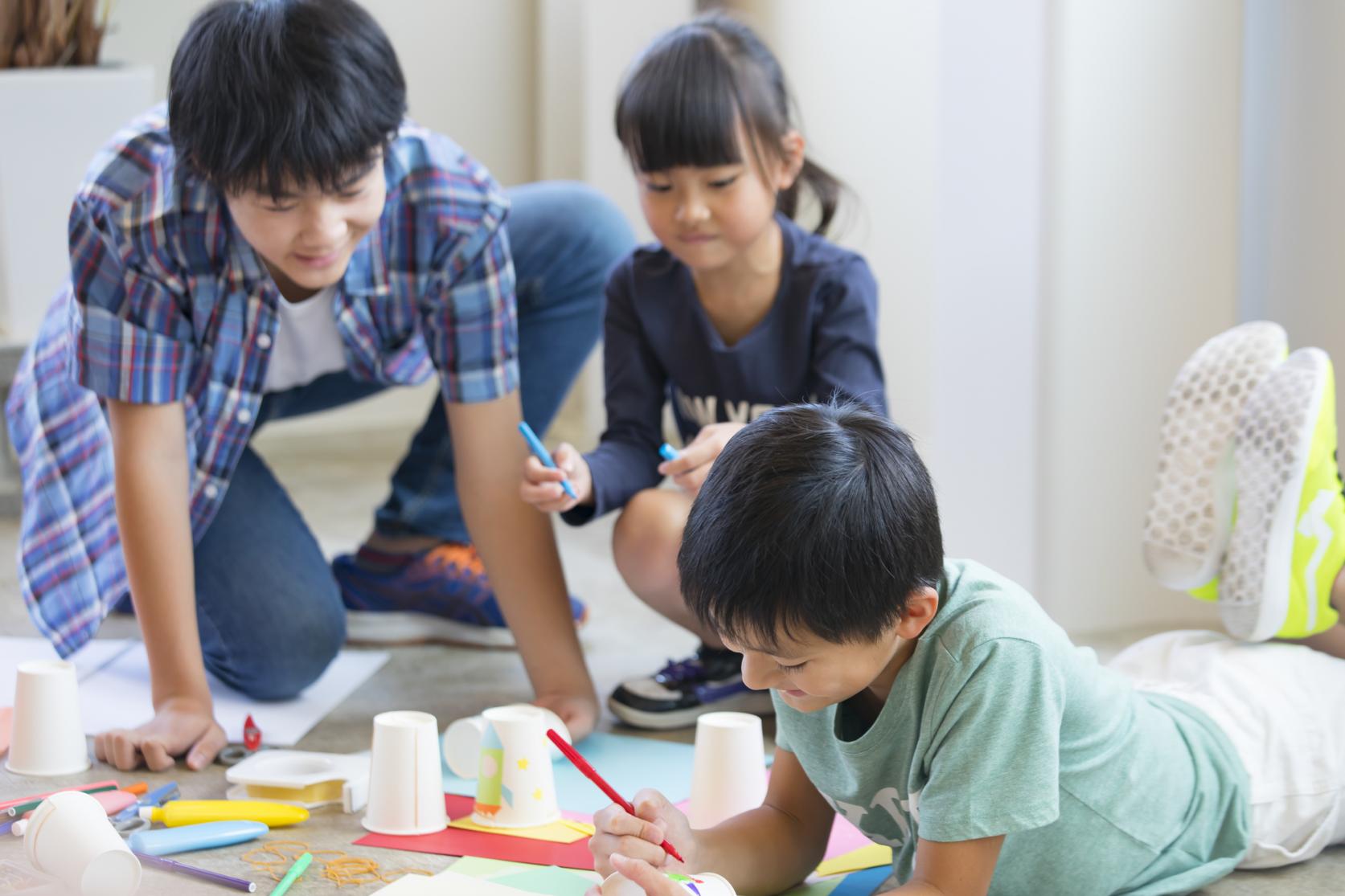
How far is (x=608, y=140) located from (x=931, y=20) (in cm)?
77

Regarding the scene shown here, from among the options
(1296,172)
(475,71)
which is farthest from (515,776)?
(475,71)

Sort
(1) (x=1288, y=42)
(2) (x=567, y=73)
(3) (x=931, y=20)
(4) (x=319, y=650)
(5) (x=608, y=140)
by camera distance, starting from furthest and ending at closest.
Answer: (2) (x=567, y=73)
(5) (x=608, y=140)
(3) (x=931, y=20)
(1) (x=1288, y=42)
(4) (x=319, y=650)

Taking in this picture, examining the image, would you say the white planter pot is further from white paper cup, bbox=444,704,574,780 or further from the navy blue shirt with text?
white paper cup, bbox=444,704,574,780

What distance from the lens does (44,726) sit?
1.28 m

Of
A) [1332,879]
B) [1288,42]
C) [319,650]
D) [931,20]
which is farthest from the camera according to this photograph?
[931,20]

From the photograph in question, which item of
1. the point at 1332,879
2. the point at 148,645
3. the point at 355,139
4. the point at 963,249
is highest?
the point at 355,139

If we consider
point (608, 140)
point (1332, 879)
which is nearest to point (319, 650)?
point (1332, 879)

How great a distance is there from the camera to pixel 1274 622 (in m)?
1.28

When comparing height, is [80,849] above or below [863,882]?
above

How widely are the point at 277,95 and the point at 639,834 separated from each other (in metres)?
0.63

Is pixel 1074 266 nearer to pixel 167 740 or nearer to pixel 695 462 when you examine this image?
pixel 695 462

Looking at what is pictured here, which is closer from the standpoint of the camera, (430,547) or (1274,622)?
(1274,622)

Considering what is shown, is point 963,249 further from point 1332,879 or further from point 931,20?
point 1332,879

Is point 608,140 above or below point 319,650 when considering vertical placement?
above
